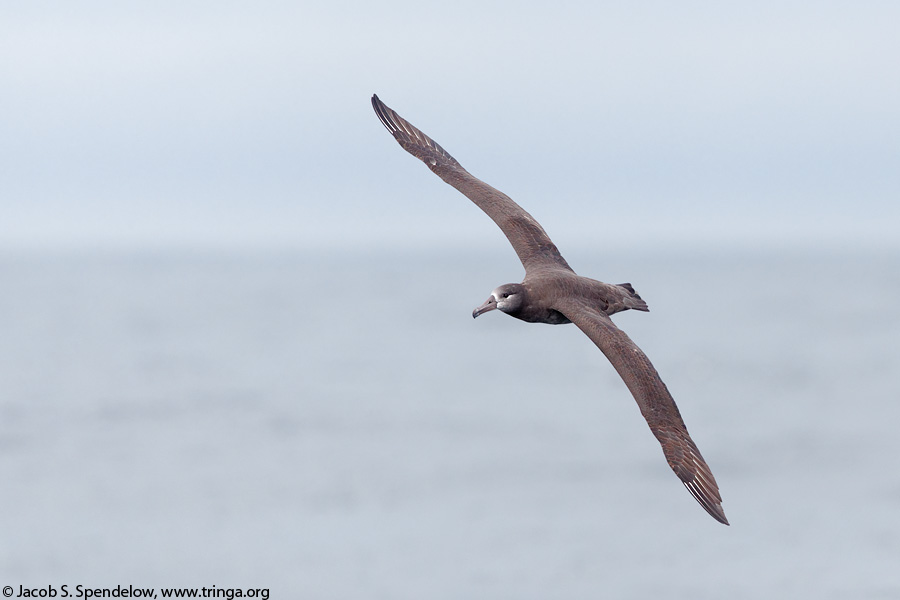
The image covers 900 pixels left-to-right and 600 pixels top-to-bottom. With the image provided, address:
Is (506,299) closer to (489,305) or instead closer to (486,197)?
(489,305)

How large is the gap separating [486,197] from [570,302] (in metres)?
4.20

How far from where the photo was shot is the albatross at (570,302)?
60.5 ft

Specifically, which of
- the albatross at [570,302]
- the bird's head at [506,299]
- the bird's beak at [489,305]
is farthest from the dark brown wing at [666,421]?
Answer: the bird's beak at [489,305]

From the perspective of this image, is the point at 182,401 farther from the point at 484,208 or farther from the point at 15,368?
the point at 484,208

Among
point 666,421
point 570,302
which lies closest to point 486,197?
point 570,302

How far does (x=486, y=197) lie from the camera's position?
78.8 ft

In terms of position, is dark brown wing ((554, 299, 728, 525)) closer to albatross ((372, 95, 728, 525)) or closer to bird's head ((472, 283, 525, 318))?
albatross ((372, 95, 728, 525))

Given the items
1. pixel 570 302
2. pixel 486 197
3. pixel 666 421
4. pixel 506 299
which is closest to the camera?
pixel 666 421

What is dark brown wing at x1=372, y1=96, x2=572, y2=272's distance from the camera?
22.9 metres

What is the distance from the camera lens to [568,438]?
392ft

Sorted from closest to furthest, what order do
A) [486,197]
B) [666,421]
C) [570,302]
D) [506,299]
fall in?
[666,421] → [506,299] → [570,302] → [486,197]

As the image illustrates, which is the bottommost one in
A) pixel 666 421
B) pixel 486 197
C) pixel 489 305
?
pixel 666 421

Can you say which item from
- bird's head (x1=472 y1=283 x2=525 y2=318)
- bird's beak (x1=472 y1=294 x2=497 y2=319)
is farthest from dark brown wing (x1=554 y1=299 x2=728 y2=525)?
bird's beak (x1=472 y1=294 x2=497 y2=319)

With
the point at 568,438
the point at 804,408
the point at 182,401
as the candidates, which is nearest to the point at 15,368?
the point at 182,401
